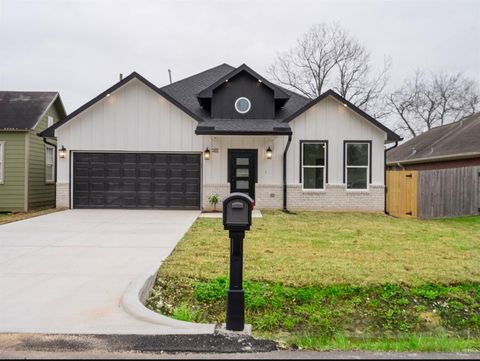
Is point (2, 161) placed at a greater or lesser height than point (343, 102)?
lesser

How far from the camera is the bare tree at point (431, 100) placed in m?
36.3

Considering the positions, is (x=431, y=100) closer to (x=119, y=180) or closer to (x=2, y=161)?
(x=119, y=180)

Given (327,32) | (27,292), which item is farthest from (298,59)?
(27,292)

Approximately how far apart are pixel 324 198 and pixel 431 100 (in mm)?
29731

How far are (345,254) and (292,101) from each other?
11027 millimetres

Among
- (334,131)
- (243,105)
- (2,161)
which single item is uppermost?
(243,105)

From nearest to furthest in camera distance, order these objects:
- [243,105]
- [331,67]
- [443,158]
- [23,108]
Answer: [243,105], [23,108], [443,158], [331,67]

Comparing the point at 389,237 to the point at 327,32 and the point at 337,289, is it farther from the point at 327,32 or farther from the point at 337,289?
the point at 327,32

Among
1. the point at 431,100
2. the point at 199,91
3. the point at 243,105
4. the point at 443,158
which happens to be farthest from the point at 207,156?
the point at 431,100

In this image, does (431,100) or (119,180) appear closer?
(119,180)

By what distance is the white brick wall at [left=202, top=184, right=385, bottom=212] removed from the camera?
559 inches

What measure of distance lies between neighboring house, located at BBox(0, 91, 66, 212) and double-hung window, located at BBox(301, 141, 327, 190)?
10724 mm

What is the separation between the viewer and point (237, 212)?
139 inches

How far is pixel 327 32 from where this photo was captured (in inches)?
1193
